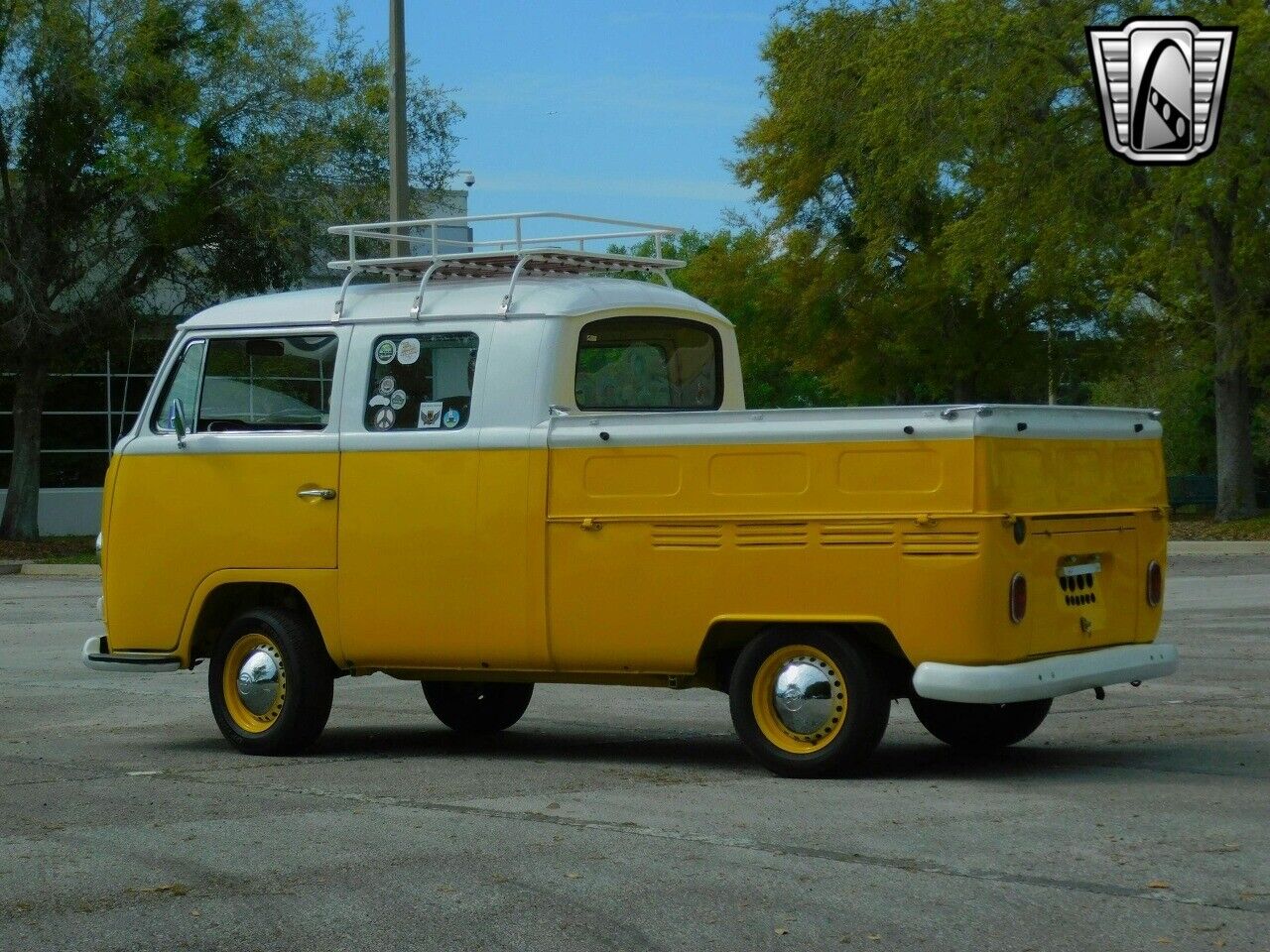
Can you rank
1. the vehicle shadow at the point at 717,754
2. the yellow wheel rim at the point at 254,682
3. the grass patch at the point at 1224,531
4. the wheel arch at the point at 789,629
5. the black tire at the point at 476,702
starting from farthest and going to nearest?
the grass patch at the point at 1224,531
the black tire at the point at 476,702
the yellow wheel rim at the point at 254,682
the vehicle shadow at the point at 717,754
the wheel arch at the point at 789,629

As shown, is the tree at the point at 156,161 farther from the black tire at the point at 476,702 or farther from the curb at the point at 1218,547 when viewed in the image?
the black tire at the point at 476,702

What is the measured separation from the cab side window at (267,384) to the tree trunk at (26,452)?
97.0 feet

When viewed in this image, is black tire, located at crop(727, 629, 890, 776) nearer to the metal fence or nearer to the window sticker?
the window sticker

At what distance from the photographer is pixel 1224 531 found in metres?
37.6

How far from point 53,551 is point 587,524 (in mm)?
30980

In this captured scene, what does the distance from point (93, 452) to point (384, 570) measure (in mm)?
38771

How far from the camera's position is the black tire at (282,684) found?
10469 millimetres

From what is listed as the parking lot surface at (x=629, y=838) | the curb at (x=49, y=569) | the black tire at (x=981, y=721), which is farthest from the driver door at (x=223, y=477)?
the curb at (x=49, y=569)

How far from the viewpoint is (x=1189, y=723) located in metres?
11.3

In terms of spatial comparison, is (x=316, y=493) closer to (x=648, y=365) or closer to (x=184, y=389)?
(x=184, y=389)

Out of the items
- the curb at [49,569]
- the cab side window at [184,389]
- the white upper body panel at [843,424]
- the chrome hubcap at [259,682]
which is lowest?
the curb at [49,569]

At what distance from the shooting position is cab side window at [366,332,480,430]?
10.2 metres

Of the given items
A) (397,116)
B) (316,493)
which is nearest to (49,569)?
(397,116)

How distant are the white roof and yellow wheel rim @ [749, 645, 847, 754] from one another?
7.12 ft
